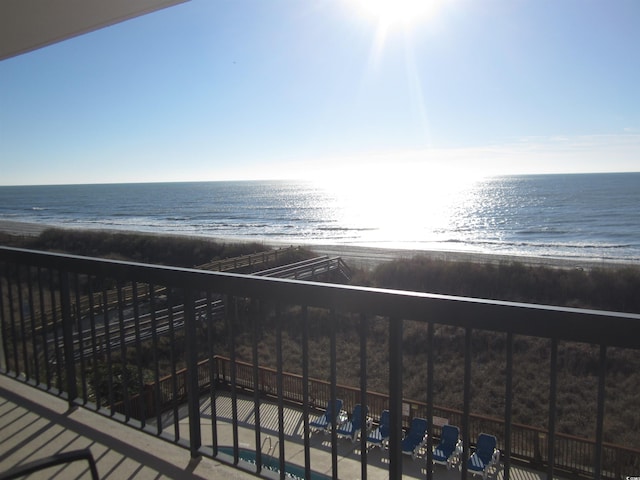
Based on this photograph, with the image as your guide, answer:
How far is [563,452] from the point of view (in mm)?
7559

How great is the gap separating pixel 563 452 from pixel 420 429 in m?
2.35

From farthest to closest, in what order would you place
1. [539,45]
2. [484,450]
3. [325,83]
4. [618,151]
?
[618,151], [325,83], [539,45], [484,450]

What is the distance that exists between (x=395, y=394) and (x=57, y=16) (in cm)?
254

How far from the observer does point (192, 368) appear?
6.26 feet

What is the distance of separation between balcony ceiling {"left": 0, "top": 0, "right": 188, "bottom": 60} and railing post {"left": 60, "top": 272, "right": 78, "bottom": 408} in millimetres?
1333

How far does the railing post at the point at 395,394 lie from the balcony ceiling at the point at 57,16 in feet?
6.11

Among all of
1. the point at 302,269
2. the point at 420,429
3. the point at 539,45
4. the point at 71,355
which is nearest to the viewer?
the point at 71,355

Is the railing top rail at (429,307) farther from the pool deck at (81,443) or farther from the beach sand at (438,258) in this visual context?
the beach sand at (438,258)

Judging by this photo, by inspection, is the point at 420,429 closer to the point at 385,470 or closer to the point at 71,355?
the point at 385,470

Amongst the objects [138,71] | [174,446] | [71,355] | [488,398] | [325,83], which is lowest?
[488,398]

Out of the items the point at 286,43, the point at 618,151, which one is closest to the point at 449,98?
the point at 286,43

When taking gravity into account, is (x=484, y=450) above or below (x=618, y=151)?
below

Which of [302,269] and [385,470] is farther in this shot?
[302,269]

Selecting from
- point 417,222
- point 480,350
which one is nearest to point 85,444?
point 480,350
